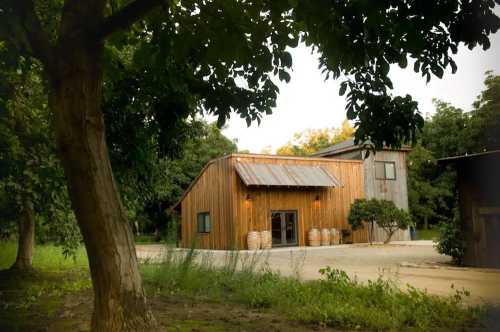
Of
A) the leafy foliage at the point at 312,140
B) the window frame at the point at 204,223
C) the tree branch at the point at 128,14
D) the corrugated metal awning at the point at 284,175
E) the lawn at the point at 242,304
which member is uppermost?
the leafy foliage at the point at 312,140

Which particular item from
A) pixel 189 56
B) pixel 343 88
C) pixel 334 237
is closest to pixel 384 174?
pixel 334 237

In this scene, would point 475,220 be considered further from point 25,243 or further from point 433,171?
point 433,171

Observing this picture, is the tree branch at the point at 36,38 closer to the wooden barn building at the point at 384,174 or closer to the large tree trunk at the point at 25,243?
the large tree trunk at the point at 25,243

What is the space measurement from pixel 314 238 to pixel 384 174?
7106 mm

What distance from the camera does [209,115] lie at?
6031 millimetres

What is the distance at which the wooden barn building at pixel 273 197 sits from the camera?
23.2 meters

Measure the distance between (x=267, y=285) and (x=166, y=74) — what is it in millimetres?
3357

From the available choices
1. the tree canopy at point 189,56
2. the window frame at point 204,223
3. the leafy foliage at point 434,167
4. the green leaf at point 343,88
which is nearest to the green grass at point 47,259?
the tree canopy at point 189,56

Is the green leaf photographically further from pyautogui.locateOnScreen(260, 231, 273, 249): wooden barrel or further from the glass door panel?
the glass door panel

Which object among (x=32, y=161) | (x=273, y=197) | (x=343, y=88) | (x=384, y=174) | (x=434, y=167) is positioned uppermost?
(x=434, y=167)

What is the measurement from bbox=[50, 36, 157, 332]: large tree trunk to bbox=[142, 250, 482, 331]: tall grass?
2.19 metres

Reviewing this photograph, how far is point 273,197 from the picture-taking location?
2412 centimetres

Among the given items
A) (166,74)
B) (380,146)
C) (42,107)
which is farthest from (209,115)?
(42,107)

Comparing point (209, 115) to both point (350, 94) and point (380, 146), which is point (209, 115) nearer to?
point (350, 94)
